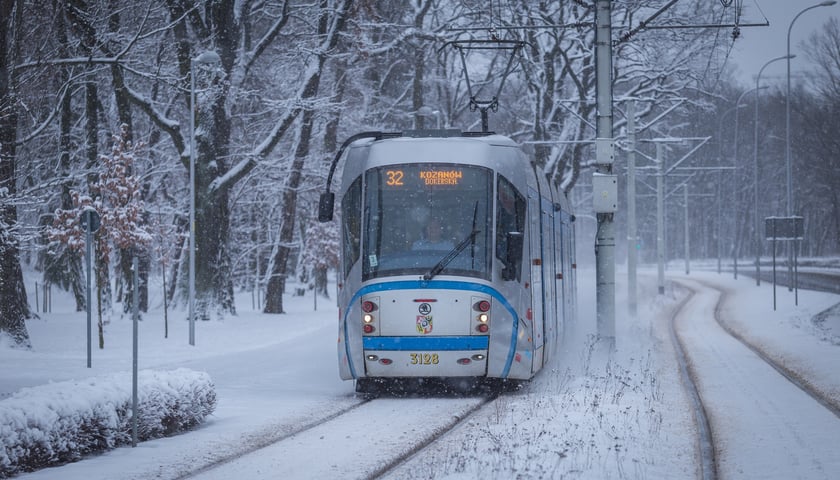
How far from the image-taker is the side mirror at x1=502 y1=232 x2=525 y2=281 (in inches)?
575

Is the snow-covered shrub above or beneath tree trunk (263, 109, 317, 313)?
beneath

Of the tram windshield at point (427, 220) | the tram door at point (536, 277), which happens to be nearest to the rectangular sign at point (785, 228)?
the tram door at point (536, 277)

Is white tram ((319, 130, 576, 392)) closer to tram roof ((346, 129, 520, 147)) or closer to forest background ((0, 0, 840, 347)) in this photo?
tram roof ((346, 129, 520, 147))

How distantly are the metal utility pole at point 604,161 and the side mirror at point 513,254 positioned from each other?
4.92 m

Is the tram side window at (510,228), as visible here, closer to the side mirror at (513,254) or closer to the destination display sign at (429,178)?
the side mirror at (513,254)

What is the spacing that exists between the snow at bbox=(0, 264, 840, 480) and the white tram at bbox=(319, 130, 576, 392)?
0.63 m

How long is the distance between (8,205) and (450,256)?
35.8ft

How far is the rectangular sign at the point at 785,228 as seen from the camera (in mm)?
37406

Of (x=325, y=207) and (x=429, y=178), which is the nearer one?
(x=325, y=207)

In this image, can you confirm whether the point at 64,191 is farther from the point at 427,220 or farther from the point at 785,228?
the point at 785,228

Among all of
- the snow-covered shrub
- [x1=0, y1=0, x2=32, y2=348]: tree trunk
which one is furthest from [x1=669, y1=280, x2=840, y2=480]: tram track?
[x1=0, y1=0, x2=32, y2=348]: tree trunk

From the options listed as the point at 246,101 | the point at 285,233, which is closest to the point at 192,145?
the point at 246,101

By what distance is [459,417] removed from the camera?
13086 mm

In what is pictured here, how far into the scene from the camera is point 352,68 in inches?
1449
